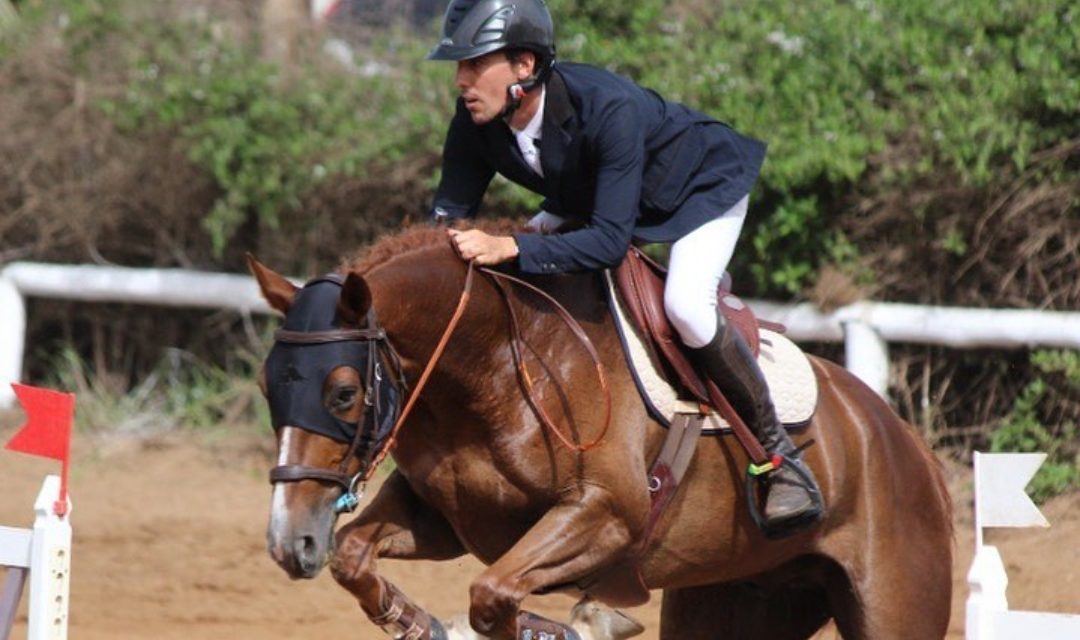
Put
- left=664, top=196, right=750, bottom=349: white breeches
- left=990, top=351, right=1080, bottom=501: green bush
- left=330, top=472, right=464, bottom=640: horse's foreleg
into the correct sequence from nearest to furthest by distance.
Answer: left=330, top=472, right=464, bottom=640: horse's foreleg
left=664, top=196, right=750, bottom=349: white breeches
left=990, top=351, right=1080, bottom=501: green bush

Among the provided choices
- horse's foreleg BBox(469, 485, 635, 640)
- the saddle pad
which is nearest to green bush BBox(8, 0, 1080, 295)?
the saddle pad

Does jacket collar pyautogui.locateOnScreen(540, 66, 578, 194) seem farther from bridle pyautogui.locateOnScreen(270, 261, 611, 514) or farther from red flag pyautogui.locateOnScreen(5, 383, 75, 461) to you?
red flag pyautogui.locateOnScreen(5, 383, 75, 461)

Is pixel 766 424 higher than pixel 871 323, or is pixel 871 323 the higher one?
pixel 766 424

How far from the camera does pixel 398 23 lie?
10461 millimetres

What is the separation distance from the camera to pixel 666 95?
8359 millimetres

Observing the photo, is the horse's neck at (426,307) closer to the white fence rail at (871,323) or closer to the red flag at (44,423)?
the red flag at (44,423)

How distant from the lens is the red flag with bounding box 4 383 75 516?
4367mm

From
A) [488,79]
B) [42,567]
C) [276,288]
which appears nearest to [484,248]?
[488,79]

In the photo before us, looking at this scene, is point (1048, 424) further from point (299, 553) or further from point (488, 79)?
point (299, 553)

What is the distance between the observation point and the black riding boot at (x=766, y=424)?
4.62 meters

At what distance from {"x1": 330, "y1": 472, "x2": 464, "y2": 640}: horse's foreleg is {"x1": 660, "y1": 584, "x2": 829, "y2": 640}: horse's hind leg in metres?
1.00

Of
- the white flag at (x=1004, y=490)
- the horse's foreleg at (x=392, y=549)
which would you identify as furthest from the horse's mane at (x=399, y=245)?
the white flag at (x=1004, y=490)

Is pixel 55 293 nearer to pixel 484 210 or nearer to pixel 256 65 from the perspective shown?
pixel 256 65

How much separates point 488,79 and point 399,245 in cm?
50
